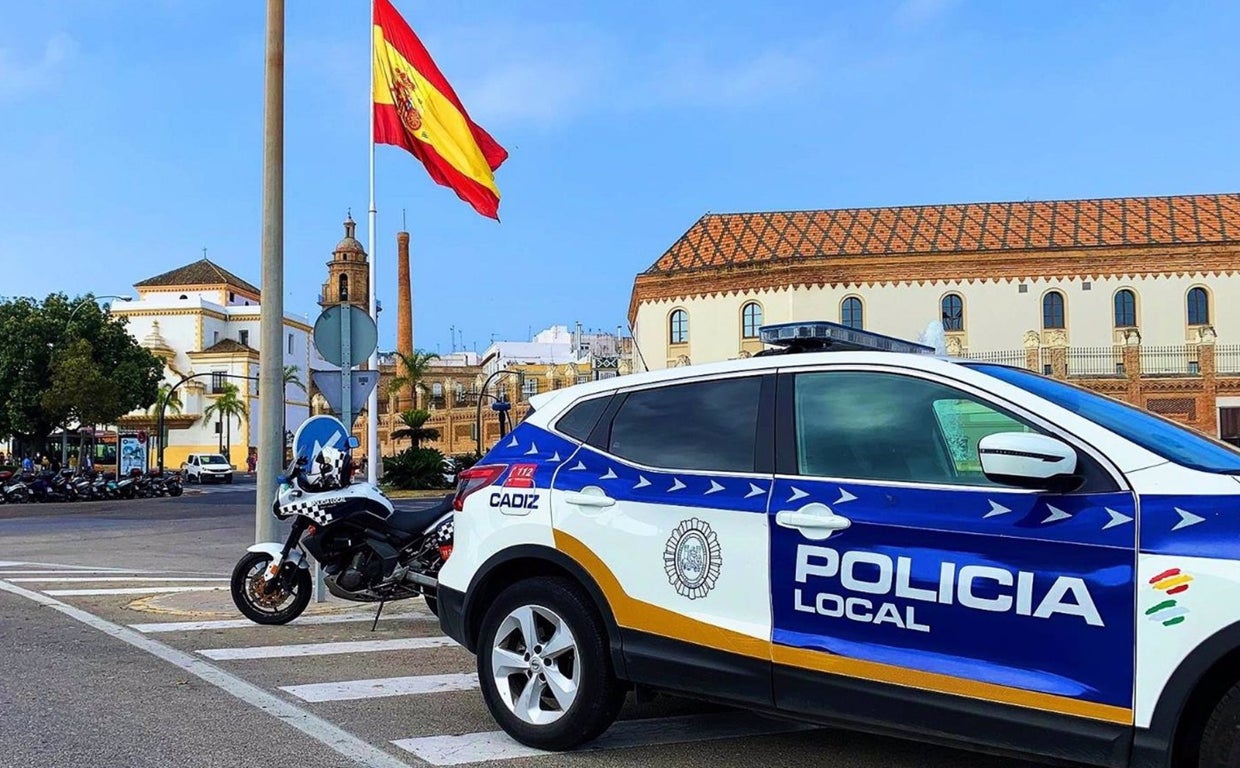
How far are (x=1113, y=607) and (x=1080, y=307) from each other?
57.5m

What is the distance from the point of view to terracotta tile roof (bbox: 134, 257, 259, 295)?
93.8 m

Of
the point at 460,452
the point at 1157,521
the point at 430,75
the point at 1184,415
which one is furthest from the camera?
the point at 460,452

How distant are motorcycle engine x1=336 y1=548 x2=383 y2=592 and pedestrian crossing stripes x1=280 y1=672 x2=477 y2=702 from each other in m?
1.49

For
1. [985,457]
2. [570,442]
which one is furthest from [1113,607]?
[570,442]

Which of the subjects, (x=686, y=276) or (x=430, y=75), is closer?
(x=430, y=75)

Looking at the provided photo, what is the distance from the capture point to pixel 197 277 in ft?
309

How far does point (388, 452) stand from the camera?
77.0 metres

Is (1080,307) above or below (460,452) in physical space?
above

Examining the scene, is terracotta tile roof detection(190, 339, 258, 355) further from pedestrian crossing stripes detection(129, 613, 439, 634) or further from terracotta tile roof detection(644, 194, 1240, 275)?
pedestrian crossing stripes detection(129, 613, 439, 634)

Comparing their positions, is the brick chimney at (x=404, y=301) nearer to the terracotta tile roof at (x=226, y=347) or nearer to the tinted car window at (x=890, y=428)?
the terracotta tile roof at (x=226, y=347)

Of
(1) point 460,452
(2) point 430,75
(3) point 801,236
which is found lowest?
(1) point 460,452

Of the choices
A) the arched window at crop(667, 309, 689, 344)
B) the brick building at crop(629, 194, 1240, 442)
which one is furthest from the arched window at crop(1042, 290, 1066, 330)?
the arched window at crop(667, 309, 689, 344)

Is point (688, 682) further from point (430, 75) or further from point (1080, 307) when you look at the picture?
point (1080, 307)

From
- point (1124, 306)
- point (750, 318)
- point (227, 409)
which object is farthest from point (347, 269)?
point (1124, 306)
